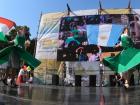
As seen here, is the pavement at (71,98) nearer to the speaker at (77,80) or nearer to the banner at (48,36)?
the speaker at (77,80)

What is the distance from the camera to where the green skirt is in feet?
27.2

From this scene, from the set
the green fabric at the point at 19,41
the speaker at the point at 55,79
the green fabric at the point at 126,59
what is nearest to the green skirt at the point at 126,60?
the green fabric at the point at 126,59

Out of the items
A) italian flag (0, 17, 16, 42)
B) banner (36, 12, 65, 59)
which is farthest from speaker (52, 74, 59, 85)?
italian flag (0, 17, 16, 42)

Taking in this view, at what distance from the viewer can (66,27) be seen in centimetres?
2692

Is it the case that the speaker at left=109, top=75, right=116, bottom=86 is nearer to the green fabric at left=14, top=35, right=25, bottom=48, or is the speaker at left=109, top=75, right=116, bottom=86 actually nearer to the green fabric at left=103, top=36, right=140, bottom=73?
the green fabric at left=14, top=35, right=25, bottom=48

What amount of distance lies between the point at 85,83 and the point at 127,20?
531cm

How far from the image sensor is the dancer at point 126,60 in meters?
8.34

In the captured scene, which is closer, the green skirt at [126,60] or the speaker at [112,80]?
the green skirt at [126,60]

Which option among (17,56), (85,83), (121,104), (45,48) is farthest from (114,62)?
(45,48)

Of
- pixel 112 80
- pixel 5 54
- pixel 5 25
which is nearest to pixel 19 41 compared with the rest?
pixel 5 54

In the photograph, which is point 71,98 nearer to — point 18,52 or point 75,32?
point 18,52

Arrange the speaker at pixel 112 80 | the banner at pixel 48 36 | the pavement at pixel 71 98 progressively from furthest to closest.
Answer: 1. the banner at pixel 48 36
2. the speaker at pixel 112 80
3. the pavement at pixel 71 98

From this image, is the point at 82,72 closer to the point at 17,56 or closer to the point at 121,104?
the point at 17,56

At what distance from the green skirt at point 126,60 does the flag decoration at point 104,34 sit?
15955mm
